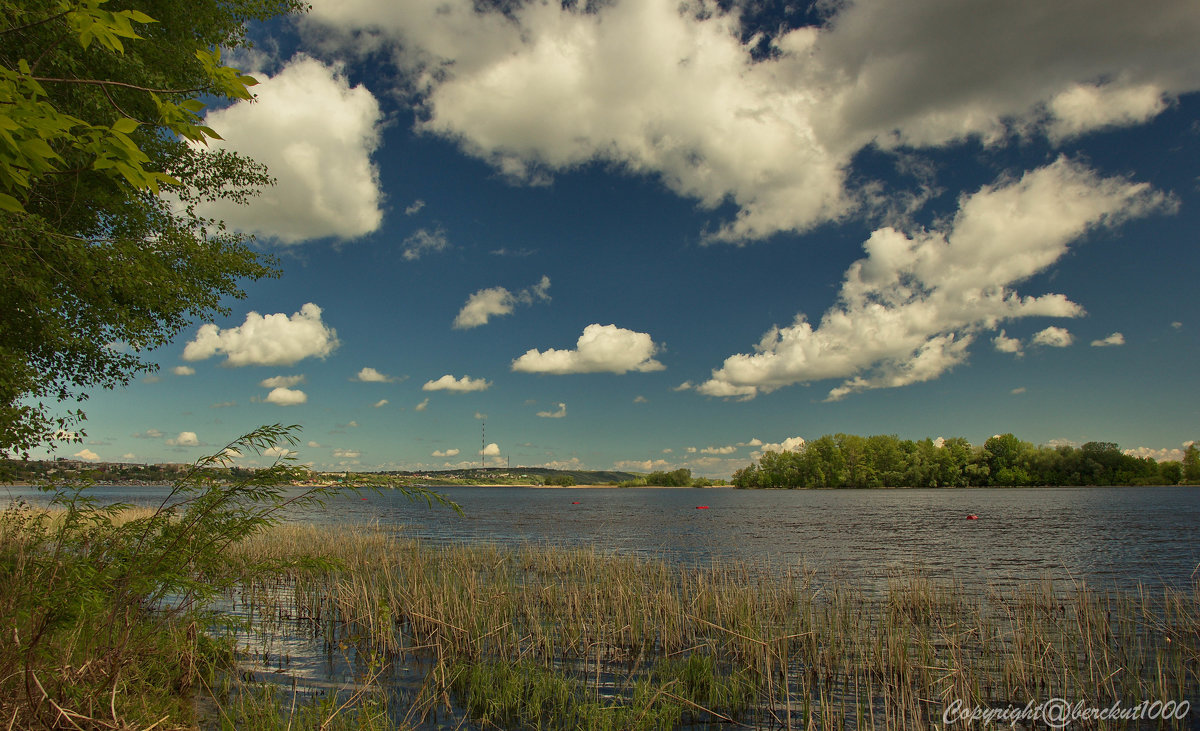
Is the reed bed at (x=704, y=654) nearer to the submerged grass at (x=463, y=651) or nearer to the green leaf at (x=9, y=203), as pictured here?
the submerged grass at (x=463, y=651)

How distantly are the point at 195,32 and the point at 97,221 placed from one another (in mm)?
5457

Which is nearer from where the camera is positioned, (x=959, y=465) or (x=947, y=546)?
(x=947, y=546)

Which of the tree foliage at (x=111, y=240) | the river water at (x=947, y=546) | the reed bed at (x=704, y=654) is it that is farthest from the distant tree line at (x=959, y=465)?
the tree foliage at (x=111, y=240)

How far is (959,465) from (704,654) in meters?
176

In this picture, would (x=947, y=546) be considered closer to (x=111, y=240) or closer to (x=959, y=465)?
(x=111, y=240)

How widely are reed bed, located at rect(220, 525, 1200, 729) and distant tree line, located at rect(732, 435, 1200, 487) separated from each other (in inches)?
6328

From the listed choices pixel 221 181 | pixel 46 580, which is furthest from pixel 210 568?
pixel 221 181

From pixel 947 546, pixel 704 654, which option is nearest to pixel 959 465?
pixel 947 546

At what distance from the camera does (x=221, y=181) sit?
15492 mm

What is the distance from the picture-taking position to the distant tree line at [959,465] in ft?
460

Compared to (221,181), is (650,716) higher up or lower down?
Result: lower down

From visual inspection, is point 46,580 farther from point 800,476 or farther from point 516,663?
point 800,476

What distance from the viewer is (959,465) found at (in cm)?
15750

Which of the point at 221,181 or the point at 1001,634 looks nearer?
the point at 1001,634
